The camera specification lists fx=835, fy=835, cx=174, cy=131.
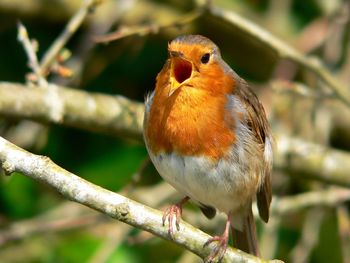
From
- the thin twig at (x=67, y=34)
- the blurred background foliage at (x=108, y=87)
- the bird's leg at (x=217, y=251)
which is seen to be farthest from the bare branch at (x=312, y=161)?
the bird's leg at (x=217, y=251)

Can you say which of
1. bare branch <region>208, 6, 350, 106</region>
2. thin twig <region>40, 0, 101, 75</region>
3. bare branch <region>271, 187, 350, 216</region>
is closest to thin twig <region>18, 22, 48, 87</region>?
thin twig <region>40, 0, 101, 75</region>

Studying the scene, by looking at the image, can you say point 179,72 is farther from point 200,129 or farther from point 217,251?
point 217,251

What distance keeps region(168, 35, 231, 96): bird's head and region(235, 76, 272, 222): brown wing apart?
23 centimetres

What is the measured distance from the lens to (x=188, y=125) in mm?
3846

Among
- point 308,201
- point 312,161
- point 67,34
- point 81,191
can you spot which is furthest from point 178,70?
point 308,201

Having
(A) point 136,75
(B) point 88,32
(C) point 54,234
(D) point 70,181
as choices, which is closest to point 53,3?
(B) point 88,32

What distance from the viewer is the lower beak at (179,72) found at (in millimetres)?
3805

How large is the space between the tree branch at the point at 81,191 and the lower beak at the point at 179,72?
0.72 m

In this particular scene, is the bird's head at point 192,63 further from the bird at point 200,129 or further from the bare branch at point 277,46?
the bare branch at point 277,46

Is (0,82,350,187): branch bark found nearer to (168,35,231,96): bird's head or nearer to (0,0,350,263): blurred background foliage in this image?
(0,0,350,263): blurred background foliage

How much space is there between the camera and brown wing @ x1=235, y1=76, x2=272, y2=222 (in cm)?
417

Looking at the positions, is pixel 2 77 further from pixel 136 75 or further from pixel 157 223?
pixel 157 223

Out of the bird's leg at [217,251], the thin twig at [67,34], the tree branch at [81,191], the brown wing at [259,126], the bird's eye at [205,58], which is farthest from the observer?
the thin twig at [67,34]

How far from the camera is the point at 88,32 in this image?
6051 mm
